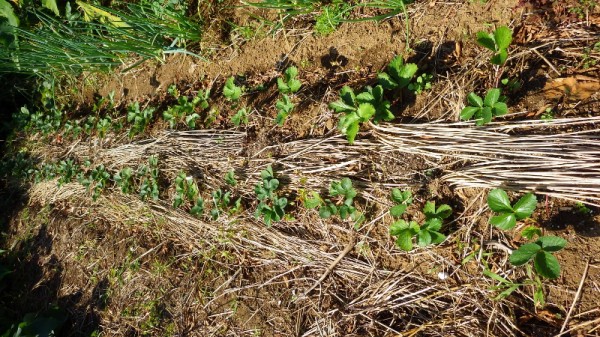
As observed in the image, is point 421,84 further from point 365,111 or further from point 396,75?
point 365,111

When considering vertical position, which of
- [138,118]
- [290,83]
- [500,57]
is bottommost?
[138,118]

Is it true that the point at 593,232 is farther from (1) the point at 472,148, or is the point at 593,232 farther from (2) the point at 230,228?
(2) the point at 230,228

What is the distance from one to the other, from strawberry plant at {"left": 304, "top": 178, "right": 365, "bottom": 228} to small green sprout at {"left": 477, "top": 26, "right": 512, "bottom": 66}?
2.45 feet

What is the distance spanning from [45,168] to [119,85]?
2.90ft

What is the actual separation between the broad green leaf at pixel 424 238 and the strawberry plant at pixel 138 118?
1.95 metres

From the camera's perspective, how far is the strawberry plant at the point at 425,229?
5.66 feet

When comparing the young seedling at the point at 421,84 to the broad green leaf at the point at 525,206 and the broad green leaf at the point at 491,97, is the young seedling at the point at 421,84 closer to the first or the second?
the broad green leaf at the point at 491,97

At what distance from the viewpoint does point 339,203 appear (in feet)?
6.68

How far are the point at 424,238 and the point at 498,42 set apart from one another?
0.80 metres

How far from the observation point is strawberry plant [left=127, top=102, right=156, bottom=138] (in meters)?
2.94

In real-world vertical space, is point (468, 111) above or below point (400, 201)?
above

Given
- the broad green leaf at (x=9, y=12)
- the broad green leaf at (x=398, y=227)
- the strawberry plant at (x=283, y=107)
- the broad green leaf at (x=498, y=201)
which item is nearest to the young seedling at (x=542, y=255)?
the broad green leaf at (x=498, y=201)

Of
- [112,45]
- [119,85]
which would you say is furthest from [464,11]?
[119,85]

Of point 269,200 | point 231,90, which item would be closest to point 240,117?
point 231,90
